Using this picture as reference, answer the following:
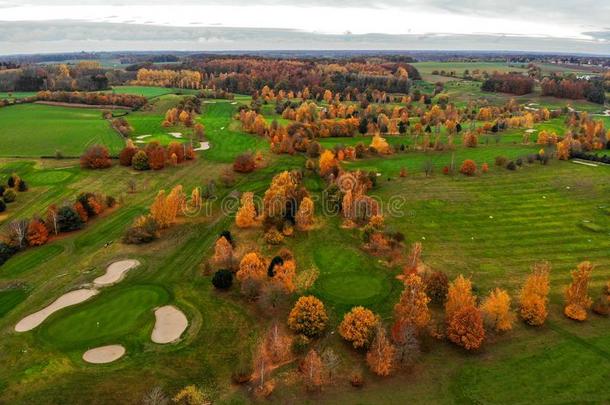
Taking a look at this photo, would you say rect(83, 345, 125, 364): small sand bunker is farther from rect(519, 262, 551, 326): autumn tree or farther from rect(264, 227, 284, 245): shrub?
rect(519, 262, 551, 326): autumn tree

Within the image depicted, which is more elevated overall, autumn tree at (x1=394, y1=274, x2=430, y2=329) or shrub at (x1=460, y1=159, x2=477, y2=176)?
shrub at (x1=460, y1=159, x2=477, y2=176)

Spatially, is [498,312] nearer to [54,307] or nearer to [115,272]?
[115,272]

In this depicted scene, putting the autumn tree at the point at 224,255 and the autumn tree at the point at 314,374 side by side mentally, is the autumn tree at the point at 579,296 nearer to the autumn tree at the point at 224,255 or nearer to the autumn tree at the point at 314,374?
the autumn tree at the point at 314,374

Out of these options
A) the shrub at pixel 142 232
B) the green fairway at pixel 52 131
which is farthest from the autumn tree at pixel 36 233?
the green fairway at pixel 52 131

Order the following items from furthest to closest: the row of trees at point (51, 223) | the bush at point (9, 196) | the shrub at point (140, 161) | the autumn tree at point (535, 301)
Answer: the shrub at point (140, 161) < the bush at point (9, 196) < the row of trees at point (51, 223) < the autumn tree at point (535, 301)

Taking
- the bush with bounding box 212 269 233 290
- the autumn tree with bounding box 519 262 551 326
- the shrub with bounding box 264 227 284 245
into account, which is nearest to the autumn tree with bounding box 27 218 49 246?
the bush with bounding box 212 269 233 290

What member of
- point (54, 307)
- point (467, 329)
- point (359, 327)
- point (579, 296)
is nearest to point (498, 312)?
point (467, 329)
